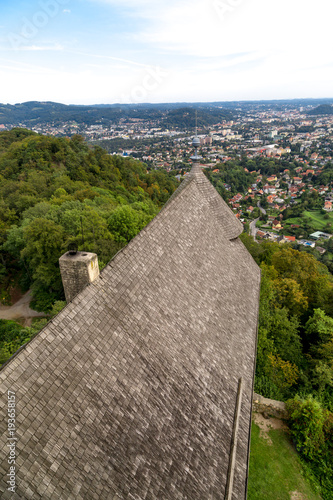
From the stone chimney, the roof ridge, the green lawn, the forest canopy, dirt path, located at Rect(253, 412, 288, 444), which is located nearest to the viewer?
the stone chimney

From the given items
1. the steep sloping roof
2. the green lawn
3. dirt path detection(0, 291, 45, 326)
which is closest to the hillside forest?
dirt path detection(0, 291, 45, 326)

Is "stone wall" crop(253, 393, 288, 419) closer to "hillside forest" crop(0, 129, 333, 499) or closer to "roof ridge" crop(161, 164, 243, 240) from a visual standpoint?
"hillside forest" crop(0, 129, 333, 499)

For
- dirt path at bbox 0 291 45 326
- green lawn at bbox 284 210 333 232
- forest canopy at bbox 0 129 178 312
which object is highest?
forest canopy at bbox 0 129 178 312

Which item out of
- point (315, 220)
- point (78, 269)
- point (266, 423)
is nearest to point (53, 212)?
point (78, 269)

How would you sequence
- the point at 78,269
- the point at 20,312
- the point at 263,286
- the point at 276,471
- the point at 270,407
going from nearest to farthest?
the point at 78,269 → the point at 276,471 → the point at 270,407 → the point at 263,286 → the point at 20,312

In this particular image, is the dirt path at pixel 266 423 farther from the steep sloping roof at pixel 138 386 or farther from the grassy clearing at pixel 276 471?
the steep sloping roof at pixel 138 386

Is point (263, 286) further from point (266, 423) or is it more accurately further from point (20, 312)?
point (20, 312)

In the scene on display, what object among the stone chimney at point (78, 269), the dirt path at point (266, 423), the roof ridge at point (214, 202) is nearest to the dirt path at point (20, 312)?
the roof ridge at point (214, 202)
